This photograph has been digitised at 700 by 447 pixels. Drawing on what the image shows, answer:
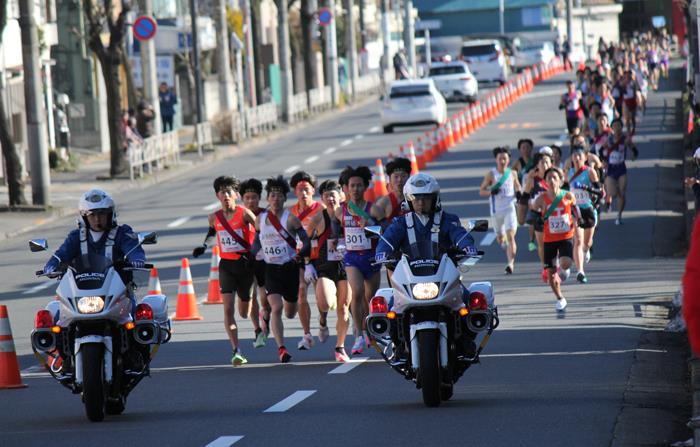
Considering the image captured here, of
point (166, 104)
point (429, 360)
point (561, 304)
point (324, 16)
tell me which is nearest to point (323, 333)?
point (561, 304)

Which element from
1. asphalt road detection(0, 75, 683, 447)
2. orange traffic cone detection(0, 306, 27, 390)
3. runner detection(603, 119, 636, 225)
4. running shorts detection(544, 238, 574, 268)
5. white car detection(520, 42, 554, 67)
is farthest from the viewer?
white car detection(520, 42, 554, 67)

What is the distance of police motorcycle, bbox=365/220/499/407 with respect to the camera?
37.4ft

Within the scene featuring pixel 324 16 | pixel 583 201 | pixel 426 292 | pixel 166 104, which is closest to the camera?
pixel 426 292

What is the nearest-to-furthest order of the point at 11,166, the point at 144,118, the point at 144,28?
1. the point at 11,166
2. the point at 144,28
3. the point at 144,118

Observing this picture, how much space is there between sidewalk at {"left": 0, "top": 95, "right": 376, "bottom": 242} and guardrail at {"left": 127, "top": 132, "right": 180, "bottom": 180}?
0.29 m

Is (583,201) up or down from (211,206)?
up

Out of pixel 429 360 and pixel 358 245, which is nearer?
pixel 429 360

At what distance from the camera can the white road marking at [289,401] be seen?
11.9 meters

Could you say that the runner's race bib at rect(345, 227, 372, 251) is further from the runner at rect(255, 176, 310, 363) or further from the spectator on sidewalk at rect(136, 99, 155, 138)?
the spectator on sidewalk at rect(136, 99, 155, 138)

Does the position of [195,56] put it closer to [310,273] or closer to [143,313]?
[310,273]

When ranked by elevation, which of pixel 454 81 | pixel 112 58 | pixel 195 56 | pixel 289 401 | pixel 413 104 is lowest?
pixel 454 81

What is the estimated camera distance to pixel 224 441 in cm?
1048

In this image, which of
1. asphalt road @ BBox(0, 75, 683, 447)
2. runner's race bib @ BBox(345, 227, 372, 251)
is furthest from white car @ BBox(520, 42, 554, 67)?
runner's race bib @ BBox(345, 227, 372, 251)

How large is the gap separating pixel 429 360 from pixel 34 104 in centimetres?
2283
